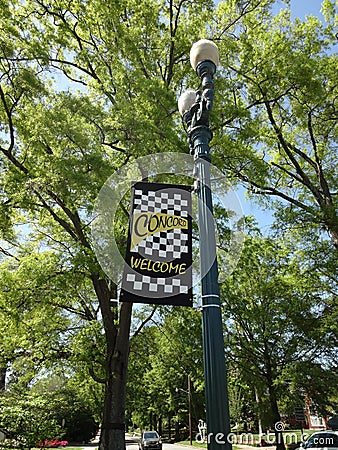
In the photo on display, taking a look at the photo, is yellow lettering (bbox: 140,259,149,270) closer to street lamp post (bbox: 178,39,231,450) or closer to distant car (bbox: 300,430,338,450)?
street lamp post (bbox: 178,39,231,450)

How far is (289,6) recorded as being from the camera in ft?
39.5

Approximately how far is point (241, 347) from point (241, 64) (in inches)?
412

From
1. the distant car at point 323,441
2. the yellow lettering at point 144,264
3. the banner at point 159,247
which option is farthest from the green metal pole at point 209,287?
the distant car at point 323,441

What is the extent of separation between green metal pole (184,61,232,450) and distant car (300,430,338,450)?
444 inches

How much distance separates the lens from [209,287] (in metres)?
3.09

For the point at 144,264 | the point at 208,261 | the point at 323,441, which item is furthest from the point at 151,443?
the point at 208,261

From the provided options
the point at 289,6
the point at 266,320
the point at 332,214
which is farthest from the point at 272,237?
the point at 289,6

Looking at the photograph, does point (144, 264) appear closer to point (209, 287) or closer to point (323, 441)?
point (209, 287)

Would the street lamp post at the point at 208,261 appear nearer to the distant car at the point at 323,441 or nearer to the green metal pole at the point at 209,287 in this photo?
the green metal pole at the point at 209,287

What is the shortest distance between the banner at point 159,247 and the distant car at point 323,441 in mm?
11407

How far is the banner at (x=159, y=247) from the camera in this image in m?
3.12

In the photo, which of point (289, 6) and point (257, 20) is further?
point (289, 6)

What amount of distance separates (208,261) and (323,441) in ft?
39.8

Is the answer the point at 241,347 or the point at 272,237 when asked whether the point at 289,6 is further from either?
the point at 241,347
